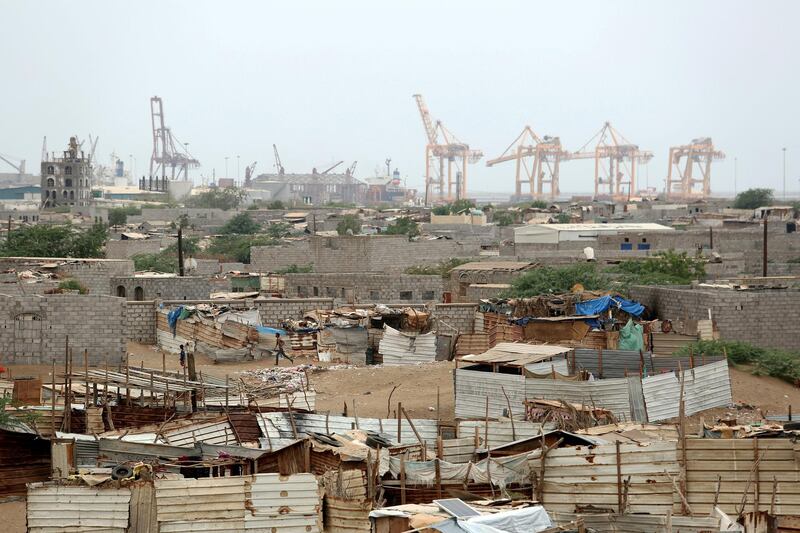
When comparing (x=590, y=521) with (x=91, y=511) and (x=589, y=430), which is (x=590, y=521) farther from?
(x=91, y=511)

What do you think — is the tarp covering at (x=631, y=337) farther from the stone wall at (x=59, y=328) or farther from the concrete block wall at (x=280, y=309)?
the stone wall at (x=59, y=328)

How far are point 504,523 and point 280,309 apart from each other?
11.5 m

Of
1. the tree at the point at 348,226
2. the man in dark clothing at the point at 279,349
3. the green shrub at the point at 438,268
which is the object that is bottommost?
the man in dark clothing at the point at 279,349

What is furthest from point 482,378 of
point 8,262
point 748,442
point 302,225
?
point 302,225

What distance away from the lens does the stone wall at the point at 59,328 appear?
1711 centimetres

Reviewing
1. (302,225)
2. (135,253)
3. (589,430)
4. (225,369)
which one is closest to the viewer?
(589,430)

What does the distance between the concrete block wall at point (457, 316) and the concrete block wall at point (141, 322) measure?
414 centimetres

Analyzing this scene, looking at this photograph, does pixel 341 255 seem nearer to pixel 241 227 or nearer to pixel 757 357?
pixel 757 357

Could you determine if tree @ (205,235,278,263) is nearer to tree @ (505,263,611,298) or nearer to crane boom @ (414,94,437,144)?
tree @ (505,263,611,298)

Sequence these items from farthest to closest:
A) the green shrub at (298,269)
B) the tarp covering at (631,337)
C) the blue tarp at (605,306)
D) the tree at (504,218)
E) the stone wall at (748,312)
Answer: the tree at (504,218), the green shrub at (298,269), the blue tarp at (605,306), the stone wall at (748,312), the tarp covering at (631,337)

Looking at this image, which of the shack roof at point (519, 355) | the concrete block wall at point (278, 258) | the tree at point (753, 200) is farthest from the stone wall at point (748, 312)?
the tree at point (753, 200)

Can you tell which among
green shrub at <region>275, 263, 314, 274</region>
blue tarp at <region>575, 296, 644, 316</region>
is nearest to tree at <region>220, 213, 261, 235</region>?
green shrub at <region>275, 263, 314, 274</region>

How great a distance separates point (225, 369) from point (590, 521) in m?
8.97

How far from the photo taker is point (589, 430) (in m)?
11.6
